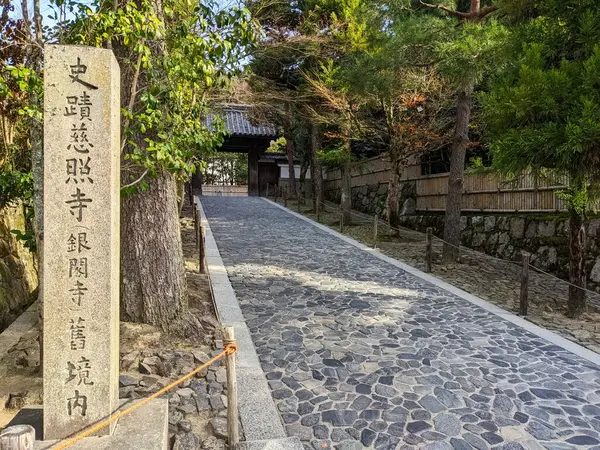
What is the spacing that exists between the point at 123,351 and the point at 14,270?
541cm

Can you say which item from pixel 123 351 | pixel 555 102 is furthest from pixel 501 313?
pixel 123 351

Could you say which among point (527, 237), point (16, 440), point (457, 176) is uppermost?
point (457, 176)

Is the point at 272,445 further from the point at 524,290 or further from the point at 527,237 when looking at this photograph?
the point at 527,237

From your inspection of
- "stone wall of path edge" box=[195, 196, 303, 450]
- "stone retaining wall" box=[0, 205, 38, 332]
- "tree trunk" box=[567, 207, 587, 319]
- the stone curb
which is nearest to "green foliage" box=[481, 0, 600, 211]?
"tree trunk" box=[567, 207, 587, 319]

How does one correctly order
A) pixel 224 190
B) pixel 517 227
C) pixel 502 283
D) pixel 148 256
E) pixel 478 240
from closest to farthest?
pixel 148 256 → pixel 502 283 → pixel 517 227 → pixel 478 240 → pixel 224 190

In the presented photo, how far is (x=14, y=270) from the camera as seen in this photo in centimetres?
875

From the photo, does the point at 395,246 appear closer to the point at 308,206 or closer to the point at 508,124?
the point at 508,124

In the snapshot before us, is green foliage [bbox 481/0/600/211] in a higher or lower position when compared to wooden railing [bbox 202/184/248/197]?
higher

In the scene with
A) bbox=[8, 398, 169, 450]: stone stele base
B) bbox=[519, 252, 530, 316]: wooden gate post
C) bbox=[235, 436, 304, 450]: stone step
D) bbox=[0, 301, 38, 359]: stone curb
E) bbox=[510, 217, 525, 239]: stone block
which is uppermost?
bbox=[510, 217, 525, 239]: stone block

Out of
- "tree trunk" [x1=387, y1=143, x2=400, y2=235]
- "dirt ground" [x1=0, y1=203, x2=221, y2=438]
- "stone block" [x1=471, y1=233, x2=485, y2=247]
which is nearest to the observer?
"dirt ground" [x1=0, y1=203, x2=221, y2=438]

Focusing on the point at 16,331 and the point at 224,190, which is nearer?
the point at 16,331

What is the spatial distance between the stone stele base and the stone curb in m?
2.31

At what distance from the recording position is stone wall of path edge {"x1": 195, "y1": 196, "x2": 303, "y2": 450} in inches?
147

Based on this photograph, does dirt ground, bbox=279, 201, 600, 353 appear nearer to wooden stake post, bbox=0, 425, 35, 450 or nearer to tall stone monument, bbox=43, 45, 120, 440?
tall stone monument, bbox=43, 45, 120, 440
